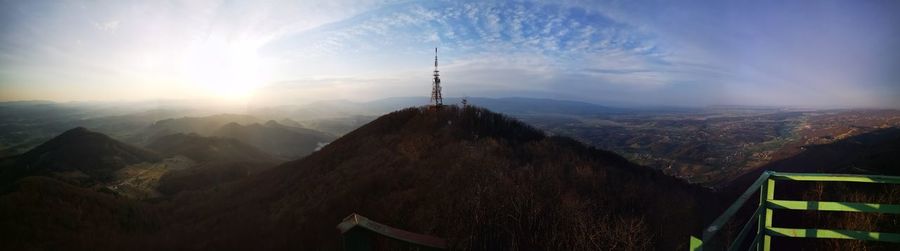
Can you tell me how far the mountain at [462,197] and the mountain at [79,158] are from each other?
48.0 m

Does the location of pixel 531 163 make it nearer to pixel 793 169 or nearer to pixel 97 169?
pixel 793 169

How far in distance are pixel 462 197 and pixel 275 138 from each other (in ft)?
541

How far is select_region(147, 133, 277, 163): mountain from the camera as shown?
8369cm

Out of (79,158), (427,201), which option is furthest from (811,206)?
(79,158)

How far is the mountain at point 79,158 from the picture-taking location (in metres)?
54.9

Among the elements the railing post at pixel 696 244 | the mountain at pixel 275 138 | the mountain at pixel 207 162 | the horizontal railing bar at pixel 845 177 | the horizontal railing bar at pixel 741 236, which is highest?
the horizontal railing bar at pixel 845 177

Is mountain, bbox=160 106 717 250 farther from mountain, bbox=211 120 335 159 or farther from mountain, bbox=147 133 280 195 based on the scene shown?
mountain, bbox=211 120 335 159

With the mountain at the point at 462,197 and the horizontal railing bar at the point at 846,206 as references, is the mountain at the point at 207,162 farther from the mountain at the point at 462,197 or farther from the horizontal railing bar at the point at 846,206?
the horizontal railing bar at the point at 846,206

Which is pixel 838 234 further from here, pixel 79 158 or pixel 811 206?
pixel 79 158

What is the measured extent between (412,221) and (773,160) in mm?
63999

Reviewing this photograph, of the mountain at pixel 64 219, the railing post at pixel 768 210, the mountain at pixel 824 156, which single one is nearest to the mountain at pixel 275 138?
the mountain at pixel 64 219

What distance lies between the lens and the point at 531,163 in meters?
14.9

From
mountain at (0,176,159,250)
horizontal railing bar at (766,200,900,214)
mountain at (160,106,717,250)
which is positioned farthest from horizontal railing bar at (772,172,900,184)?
mountain at (0,176,159,250)

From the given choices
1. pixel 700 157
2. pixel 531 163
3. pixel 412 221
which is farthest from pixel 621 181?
pixel 700 157
